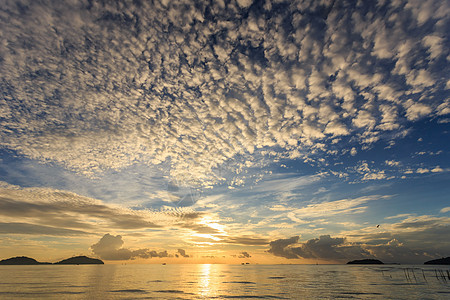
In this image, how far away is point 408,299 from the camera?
5256 cm

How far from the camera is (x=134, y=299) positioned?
50375 mm

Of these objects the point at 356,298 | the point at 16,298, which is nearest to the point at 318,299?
the point at 356,298

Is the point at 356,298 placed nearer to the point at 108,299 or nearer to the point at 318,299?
the point at 318,299

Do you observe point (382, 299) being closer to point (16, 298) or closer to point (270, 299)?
point (270, 299)

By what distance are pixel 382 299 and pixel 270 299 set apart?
24.4 meters

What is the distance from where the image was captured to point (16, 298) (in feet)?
161

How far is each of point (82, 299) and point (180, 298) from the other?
65.5 feet

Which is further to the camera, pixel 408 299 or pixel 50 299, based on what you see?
pixel 408 299

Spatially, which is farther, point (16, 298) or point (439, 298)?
point (439, 298)

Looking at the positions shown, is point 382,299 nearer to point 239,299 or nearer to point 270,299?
point 270,299

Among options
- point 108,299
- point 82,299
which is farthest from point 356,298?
point 82,299

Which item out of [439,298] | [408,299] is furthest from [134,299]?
[439,298]

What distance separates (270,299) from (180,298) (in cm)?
1974

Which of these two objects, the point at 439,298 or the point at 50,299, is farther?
the point at 439,298
